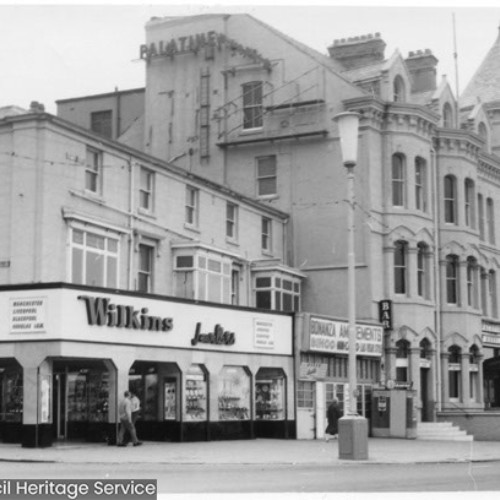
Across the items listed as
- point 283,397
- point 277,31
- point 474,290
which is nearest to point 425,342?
point 474,290

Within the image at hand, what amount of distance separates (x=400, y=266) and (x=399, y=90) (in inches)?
323

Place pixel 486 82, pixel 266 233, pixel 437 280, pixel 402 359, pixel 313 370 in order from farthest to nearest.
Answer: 1. pixel 486 82
2. pixel 437 280
3. pixel 402 359
4. pixel 266 233
5. pixel 313 370

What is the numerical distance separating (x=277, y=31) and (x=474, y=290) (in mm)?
15692

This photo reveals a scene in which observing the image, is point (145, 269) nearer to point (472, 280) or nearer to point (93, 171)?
point (93, 171)

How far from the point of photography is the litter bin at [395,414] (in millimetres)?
42844

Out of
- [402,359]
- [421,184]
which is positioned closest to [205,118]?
[421,184]

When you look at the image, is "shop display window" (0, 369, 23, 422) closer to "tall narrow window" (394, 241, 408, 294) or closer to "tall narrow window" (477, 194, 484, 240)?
"tall narrow window" (394, 241, 408, 294)

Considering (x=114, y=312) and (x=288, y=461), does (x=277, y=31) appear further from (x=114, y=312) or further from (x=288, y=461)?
(x=288, y=461)

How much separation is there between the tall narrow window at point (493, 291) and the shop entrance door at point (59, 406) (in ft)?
92.9

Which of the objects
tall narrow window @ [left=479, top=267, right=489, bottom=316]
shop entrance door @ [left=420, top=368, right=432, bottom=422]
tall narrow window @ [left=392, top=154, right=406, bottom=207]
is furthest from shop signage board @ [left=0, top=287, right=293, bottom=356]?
tall narrow window @ [left=479, top=267, right=489, bottom=316]

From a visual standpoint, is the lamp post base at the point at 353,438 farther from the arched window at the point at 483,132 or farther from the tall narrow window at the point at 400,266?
the arched window at the point at 483,132

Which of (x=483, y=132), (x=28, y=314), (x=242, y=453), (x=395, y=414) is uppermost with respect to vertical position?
(x=483, y=132)

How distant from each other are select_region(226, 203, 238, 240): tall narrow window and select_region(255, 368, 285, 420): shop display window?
668cm

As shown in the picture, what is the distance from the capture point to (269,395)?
130 ft
